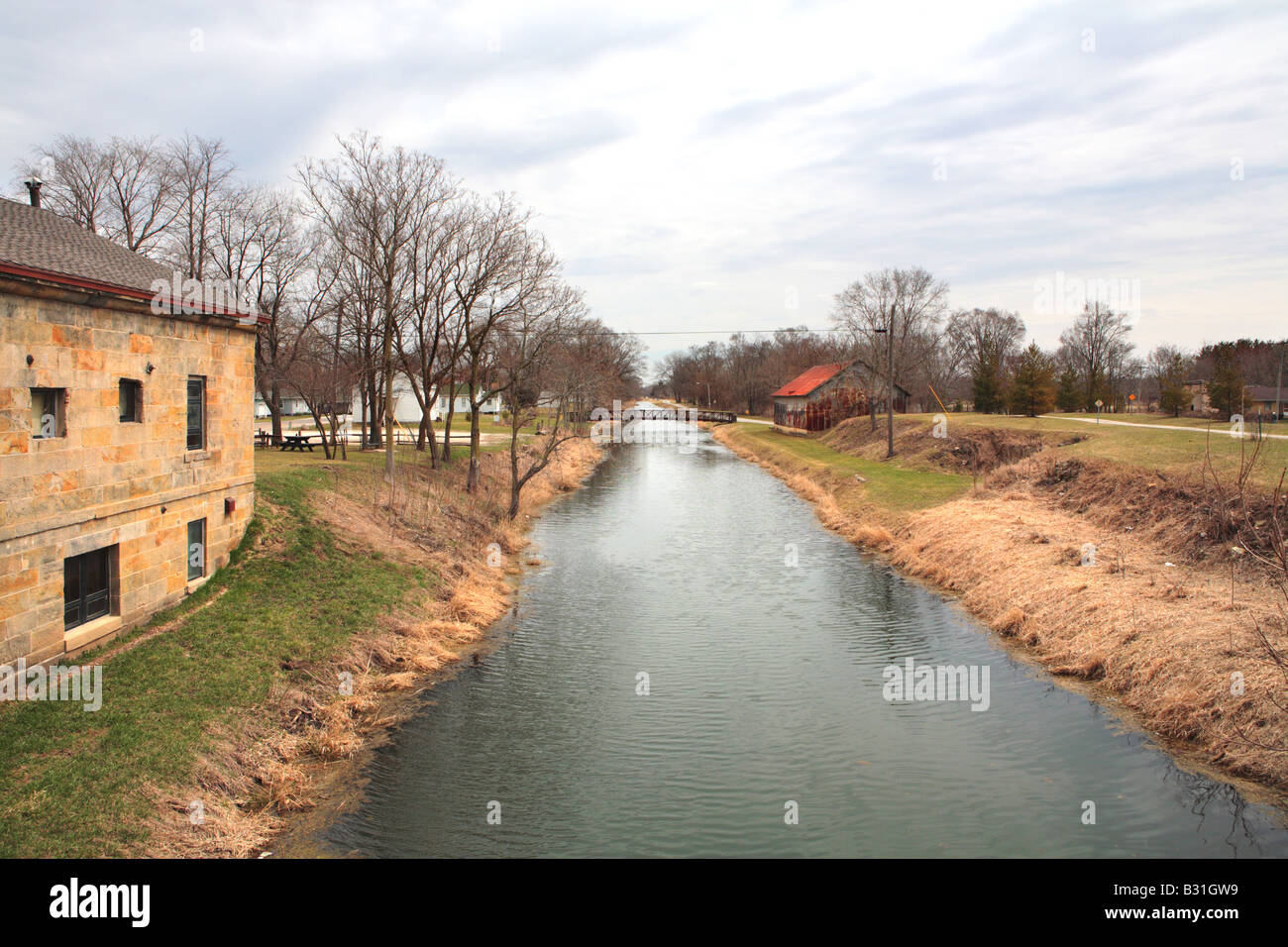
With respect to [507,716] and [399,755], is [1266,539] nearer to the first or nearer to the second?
[507,716]

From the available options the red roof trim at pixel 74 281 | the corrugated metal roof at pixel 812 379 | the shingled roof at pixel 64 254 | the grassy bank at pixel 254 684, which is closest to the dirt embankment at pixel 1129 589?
the grassy bank at pixel 254 684

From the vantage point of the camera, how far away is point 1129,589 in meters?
17.4

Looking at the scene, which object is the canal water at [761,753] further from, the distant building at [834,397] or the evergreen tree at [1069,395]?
the distant building at [834,397]

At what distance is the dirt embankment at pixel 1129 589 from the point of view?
12602 millimetres

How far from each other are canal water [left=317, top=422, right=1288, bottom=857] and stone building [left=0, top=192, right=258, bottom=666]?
5.20 meters

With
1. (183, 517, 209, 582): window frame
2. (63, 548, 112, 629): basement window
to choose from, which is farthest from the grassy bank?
(63, 548, 112, 629): basement window

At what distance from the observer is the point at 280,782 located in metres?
11.4

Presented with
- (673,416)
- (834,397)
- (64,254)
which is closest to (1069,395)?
(834,397)

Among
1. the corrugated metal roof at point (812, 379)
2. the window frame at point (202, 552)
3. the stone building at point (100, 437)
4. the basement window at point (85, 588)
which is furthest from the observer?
the corrugated metal roof at point (812, 379)

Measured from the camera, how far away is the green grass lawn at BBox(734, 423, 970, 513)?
33.2m

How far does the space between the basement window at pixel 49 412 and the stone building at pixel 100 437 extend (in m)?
0.02

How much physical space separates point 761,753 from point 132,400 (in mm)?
11999

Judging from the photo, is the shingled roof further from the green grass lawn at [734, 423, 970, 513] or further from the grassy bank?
the green grass lawn at [734, 423, 970, 513]
